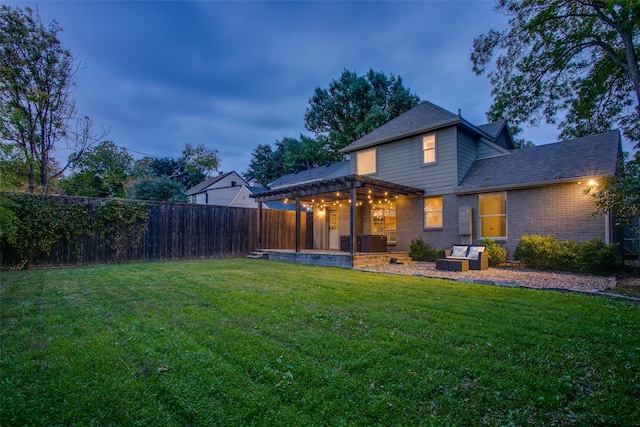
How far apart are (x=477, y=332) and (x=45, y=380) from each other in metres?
3.91

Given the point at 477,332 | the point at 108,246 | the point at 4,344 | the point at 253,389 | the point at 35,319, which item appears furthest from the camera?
the point at 108,246

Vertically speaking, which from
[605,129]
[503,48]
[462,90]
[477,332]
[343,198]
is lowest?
[477,332]

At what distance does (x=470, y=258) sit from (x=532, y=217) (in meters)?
2.63

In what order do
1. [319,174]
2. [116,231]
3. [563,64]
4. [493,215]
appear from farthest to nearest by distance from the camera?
[319,174] < [563,64] < [493,215] < [116,231]

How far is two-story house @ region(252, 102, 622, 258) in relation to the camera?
8883mm

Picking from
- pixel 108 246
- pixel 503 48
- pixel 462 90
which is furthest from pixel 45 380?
pixel 462 90

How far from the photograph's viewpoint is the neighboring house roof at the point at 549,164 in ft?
28.6

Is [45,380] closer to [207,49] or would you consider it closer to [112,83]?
[207,49]

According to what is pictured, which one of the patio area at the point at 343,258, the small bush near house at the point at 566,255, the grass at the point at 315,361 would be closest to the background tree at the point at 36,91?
the patio area at the point at 343,258

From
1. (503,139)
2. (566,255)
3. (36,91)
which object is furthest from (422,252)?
(36,91)

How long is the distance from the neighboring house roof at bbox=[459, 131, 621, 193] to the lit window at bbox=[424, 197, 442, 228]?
1106 mm

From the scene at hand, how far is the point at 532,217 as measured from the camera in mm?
9469

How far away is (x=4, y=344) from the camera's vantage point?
286cm

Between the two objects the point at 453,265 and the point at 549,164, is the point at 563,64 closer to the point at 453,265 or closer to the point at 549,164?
the point at 549,164
